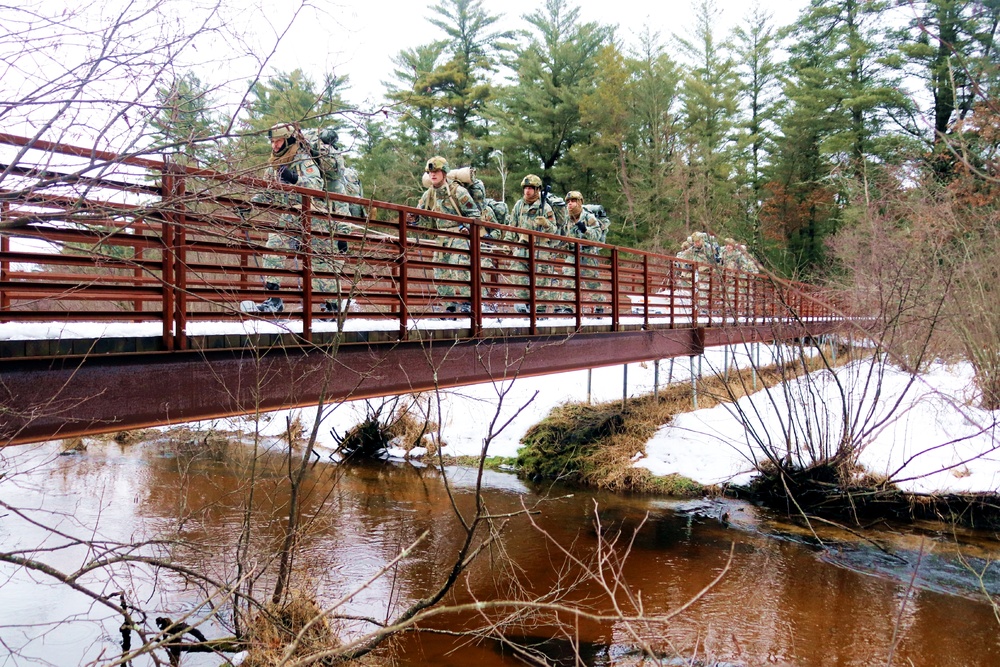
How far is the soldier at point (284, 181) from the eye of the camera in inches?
147

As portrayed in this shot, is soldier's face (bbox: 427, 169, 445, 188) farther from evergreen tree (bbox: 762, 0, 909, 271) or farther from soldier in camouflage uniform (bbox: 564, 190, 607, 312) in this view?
evergreen tree (bbox: 762, 0, 909, 271)

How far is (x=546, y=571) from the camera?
26.9 feet

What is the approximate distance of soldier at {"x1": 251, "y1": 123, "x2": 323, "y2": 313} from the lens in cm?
373

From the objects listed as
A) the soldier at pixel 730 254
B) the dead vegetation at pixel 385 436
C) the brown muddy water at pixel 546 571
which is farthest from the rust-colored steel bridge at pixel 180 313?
the dead vegetation at pixel 385 436

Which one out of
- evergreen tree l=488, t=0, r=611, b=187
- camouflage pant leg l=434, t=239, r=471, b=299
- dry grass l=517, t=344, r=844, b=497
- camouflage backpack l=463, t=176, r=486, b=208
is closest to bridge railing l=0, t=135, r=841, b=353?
camouflage pant leg l=434, t=239, r=471, b=299

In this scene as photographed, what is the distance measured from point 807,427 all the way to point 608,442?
4.48 meters

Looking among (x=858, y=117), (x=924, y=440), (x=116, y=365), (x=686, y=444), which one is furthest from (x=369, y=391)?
(x=858, y=117)

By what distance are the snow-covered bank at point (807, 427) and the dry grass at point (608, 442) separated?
0.32 metres

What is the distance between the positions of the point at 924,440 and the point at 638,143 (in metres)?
20.6

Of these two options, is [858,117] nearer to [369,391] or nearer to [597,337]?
[597,337]

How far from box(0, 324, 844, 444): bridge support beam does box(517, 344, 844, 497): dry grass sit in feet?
18.7

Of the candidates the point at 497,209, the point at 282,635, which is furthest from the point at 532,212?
the point at 282,635

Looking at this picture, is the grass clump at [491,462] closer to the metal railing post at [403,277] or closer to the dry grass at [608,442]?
the dry grass at [608,442]

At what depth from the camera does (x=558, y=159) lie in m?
29.8
